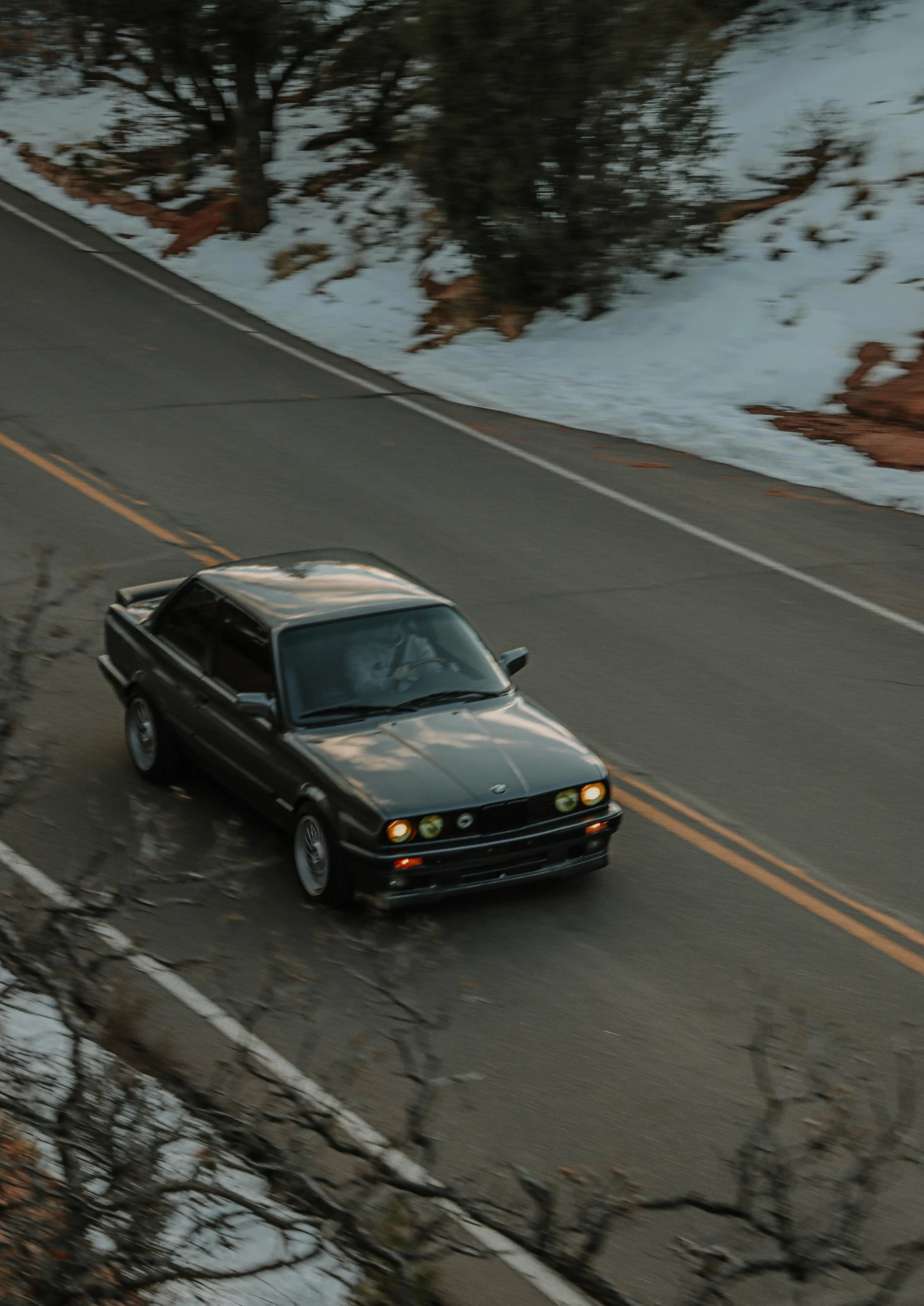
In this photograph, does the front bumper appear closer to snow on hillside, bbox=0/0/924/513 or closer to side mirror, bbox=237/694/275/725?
side mirror, bbox=237/694/275/725

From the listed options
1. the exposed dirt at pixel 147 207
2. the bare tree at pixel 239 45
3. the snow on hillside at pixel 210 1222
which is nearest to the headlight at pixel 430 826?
the snow on hillside at pixel 210 1222

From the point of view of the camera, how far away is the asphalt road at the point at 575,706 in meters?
7.13

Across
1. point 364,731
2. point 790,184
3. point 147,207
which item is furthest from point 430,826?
point 147,207

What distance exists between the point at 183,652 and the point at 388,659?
1542mm

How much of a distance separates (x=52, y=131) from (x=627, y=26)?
16.4 metres

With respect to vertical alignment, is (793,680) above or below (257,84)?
below

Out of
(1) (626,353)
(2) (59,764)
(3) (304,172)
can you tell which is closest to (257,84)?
(3) (304,172)

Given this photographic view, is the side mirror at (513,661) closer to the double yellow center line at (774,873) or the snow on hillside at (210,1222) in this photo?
the double yellow center line at (774,873)

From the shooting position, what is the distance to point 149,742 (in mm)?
9938

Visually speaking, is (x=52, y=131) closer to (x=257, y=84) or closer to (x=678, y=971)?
(x=257, y=84)

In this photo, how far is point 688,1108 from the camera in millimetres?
6727

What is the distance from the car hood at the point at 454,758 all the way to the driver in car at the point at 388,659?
0.28 metres

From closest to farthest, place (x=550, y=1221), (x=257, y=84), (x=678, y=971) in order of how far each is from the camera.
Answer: (x=550, y=1221), (x=678, y=971), (x=257, y=84)

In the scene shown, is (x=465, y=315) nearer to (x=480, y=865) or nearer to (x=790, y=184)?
(x=790, y=184)
